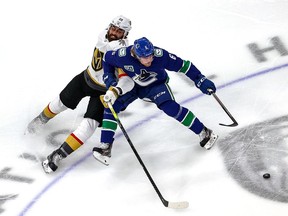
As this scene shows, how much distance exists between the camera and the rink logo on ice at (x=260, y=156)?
5082 millimetres

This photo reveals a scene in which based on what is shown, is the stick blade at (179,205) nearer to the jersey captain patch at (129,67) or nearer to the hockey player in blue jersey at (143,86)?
the hockey player in blue jersey at (143,86)

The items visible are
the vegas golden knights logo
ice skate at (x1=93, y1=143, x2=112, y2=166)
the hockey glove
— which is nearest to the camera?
the hockey glove

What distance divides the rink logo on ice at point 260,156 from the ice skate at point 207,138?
0.07m

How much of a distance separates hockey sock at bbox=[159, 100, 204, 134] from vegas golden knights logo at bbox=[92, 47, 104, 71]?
24.4 inches

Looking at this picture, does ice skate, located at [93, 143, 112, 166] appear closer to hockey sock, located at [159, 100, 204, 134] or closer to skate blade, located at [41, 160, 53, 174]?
skate blade, located at [41, 160, 53, 174]

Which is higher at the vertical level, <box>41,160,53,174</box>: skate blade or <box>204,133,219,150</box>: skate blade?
<box>41,160,53,174</box>: skate blade

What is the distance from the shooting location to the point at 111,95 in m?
5.40

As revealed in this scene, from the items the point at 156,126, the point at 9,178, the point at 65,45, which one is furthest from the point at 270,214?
the point at 65,45

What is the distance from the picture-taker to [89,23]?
747 cm

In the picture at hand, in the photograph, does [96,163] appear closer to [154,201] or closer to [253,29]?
[154,201]

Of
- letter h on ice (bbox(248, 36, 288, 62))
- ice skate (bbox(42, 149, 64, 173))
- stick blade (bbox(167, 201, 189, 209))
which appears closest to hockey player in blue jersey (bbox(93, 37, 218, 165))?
ice skate (bbox(42, 149, 64, 173))

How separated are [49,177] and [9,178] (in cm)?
30

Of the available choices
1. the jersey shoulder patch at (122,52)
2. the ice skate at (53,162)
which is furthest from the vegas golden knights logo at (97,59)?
the ice skate at (53,162)

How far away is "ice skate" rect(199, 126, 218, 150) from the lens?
558 cm
